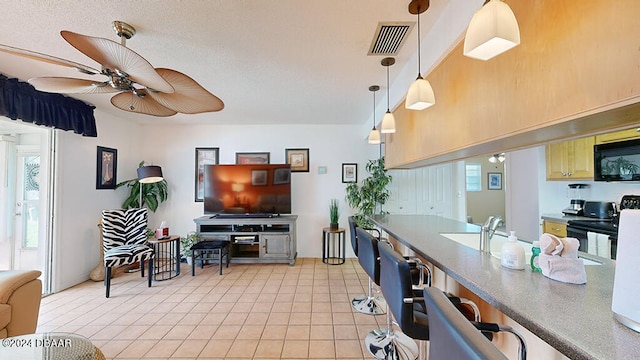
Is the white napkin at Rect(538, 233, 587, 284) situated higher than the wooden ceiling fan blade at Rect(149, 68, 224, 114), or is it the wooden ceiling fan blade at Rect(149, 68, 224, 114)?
the wooden ceiling fan blade at Rect(149, 68, 224, 114)

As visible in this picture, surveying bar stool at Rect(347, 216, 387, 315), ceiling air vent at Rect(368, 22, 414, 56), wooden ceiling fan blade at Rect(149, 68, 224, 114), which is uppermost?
ceiling air vent at Rect(368, 22, 414, 56)

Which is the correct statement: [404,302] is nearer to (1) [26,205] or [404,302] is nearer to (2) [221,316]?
(2) [221,316]

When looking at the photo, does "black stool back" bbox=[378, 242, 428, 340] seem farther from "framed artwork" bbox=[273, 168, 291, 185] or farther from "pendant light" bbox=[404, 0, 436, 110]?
"framed artwork" bbox=[273, 168, 291, 185]

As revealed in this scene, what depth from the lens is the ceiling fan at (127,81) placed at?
1353mm

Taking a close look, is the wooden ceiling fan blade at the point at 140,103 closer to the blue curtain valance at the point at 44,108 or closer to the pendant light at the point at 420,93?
the blue curtain valance at the point at 44,108

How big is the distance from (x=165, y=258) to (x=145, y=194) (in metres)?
1.14

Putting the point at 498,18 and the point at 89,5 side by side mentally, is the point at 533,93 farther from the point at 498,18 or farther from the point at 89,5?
the point at 89,5

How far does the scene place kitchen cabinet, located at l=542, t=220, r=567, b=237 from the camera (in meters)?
2.92

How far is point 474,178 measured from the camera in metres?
7.10

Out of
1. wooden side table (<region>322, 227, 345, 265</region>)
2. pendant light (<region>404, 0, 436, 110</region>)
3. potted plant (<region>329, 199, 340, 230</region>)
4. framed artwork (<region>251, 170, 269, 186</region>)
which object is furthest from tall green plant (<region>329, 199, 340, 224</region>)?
pendant light (<region>404, 0, 436, 110</region>)

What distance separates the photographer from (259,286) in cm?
347

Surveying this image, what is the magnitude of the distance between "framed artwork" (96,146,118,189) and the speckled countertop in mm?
4592

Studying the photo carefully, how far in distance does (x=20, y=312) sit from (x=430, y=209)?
499 cm

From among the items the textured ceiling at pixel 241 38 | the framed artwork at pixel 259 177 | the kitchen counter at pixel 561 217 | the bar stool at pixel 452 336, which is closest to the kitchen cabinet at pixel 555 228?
the kitchen counter at pixel 561 217
